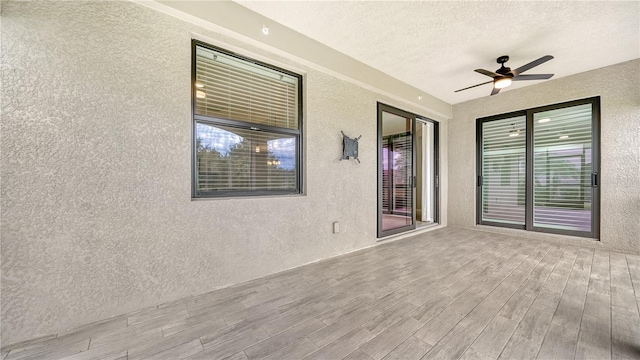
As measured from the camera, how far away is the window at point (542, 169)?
12.9ft

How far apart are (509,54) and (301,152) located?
3291 millimetres

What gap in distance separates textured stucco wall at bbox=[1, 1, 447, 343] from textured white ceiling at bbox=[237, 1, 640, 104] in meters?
1.04

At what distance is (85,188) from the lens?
1761mm

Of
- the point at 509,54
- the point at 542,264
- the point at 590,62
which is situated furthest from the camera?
the point at 590,62

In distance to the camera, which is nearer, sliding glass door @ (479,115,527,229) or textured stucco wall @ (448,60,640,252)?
textured stucco wall @ (448,60,640,252)

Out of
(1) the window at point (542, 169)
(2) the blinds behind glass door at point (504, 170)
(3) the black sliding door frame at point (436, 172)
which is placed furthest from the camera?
(3) the black sliding door frame at point (436, 172)

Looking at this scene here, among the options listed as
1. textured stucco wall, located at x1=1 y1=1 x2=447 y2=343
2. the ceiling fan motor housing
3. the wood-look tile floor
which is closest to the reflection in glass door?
the ceiling fan motor housing

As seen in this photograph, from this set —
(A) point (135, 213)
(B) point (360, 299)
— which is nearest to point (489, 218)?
(B) point (360, 299)

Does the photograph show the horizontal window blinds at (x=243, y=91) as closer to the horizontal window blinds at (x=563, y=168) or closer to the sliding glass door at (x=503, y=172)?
the sliding glass door at (x=503, y=172)

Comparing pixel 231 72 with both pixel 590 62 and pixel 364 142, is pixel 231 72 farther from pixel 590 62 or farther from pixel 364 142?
pixel 590 62

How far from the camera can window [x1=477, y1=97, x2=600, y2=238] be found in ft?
12.9

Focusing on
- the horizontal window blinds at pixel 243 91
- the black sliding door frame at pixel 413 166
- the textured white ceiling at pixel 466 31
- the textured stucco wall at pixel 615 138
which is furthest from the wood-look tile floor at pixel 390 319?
the textured white ceiling at pixel 466 31

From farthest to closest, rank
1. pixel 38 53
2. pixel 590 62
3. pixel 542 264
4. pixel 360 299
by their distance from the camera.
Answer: pixel 590 62 < pixel 542 264 < pixel 360 299 < pixel 38 53

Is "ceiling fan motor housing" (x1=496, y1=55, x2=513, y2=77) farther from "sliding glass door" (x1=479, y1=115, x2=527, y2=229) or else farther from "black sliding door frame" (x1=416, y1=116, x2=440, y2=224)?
"black sliding door frame" (x1=416, y1=116, x2=440, y2=224)
